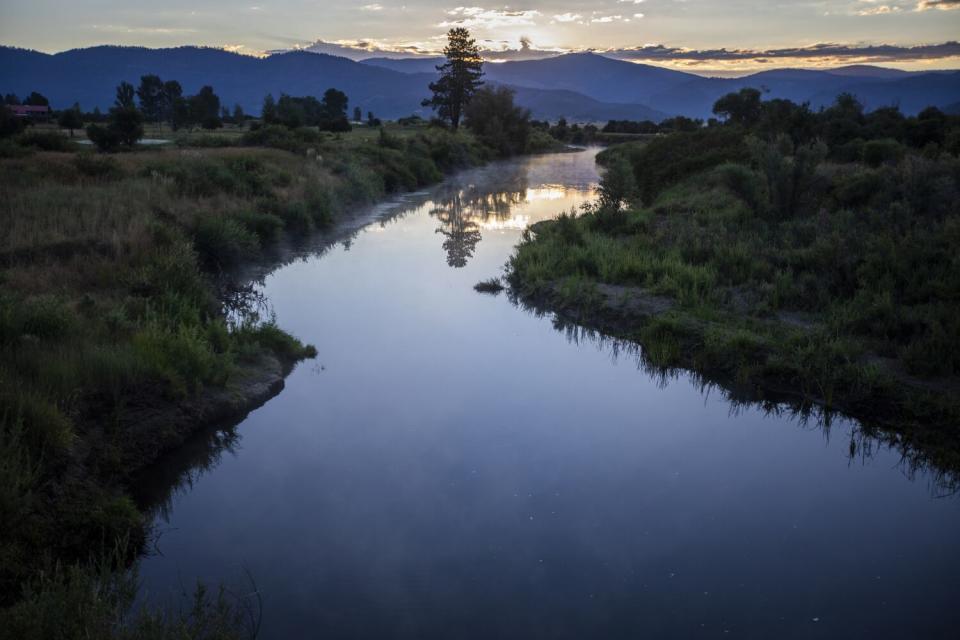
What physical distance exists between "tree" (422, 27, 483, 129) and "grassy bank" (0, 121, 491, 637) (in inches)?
2017

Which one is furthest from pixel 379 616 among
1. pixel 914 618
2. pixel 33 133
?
pixel 33 133

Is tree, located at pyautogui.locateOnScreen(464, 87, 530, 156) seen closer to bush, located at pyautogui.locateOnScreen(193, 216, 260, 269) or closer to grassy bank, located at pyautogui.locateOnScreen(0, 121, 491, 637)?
grassy bank, located at pyautogui.locateOnScreen(0, 121, 491, 637)

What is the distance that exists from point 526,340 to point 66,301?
731cm

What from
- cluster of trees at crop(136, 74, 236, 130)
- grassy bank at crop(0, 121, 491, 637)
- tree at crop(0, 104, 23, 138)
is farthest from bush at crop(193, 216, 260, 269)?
cluster of trees at crop(136, 74, 236, 130)

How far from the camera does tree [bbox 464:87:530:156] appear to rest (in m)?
63.2

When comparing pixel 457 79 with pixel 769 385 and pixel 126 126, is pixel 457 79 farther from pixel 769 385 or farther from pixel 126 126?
pixel 769 385

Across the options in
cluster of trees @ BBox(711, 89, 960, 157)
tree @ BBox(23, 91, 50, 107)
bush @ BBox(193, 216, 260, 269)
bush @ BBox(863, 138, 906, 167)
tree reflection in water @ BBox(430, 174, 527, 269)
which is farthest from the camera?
tree @ BBox(23, 91, 50, 107)

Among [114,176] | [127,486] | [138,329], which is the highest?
[114,176]

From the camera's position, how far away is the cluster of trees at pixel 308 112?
54844 millimetres

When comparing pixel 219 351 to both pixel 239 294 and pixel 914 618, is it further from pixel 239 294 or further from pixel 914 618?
pixel 914 618

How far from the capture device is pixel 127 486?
7.16m

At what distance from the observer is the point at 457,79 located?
232ft

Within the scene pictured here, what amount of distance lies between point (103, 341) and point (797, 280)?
38.8 ft

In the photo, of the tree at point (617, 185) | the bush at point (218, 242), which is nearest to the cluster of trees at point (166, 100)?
the tree at point (617, 185)
